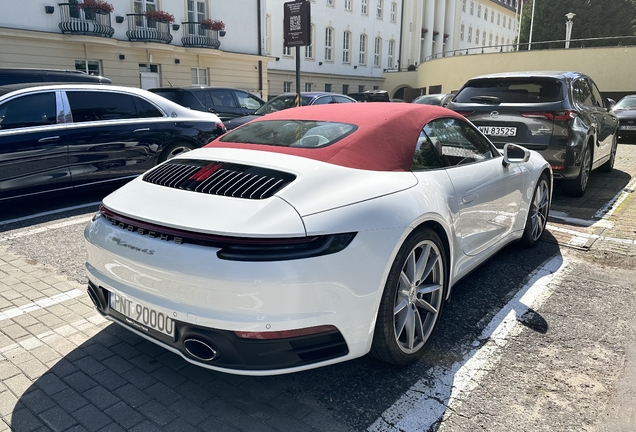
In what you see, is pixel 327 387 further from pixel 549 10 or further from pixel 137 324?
pixel 549 10

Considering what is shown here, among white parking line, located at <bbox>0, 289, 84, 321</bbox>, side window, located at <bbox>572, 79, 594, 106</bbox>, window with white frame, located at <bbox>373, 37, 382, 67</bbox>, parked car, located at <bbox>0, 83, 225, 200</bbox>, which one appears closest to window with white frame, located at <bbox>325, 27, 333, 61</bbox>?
window with white frame, located at <bbox>373, 37, 382, 67</bbox>

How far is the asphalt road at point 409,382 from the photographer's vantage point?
95.8 inches

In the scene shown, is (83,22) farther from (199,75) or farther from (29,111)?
(29,111)

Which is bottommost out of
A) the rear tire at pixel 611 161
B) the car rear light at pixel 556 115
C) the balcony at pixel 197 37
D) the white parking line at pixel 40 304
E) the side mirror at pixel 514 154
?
the white parking line at pixel 40 304

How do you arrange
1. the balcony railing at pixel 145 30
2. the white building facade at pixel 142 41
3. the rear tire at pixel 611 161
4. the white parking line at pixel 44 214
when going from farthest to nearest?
the balcony railing at pixel 145 30
the white building facade at pixel 142 41
the rear tire at pixel 611 161
the white parking line at pixel 44 214

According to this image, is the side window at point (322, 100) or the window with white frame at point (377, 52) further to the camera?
the window with white frame at point (377, 52)

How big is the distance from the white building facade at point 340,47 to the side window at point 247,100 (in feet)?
83.4

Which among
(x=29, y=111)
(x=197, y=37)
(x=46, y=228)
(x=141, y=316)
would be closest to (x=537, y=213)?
(x=141, y=316)

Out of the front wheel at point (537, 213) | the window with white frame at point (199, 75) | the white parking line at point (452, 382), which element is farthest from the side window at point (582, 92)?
the window with white frame at point (199, 75)

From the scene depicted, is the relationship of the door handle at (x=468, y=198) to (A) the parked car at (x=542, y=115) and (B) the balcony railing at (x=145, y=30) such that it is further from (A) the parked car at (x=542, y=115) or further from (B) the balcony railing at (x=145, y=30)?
(B) the balcony railing at (x=145, y=30)

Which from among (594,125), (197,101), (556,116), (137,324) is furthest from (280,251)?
(197,101)

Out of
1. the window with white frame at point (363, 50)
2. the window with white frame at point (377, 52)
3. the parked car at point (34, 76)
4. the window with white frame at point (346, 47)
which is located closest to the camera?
the parked car at point (34, 76)

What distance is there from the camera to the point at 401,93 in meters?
47.2

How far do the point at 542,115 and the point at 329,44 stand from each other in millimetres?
37519
